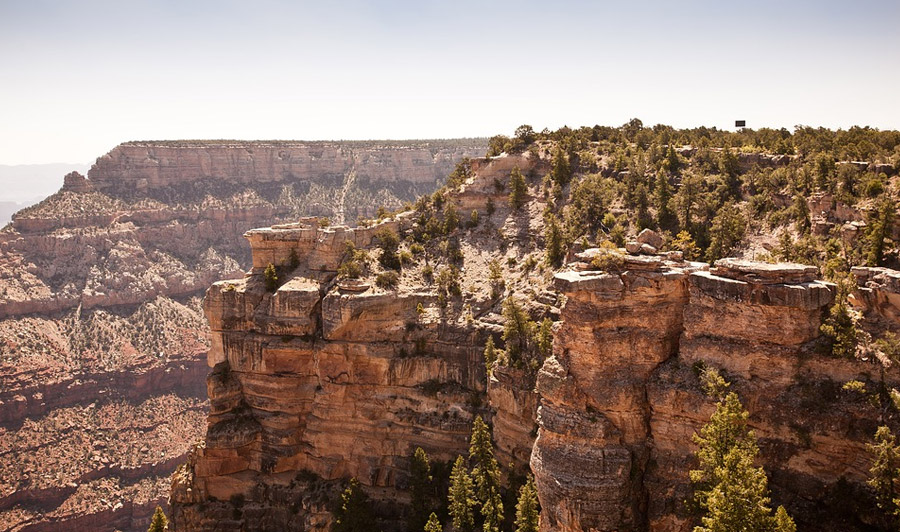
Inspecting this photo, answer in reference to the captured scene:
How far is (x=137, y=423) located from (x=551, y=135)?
89.7 meters

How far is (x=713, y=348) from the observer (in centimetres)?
3762

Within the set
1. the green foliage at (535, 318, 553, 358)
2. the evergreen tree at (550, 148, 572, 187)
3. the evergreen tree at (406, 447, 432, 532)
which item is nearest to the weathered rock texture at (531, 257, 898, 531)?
the green foliage at (535, 318, 553, 358)

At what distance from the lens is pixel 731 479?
105 feet

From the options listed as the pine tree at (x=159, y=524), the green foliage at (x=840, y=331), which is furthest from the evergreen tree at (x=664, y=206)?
the pine tree at (x=159, y=524)

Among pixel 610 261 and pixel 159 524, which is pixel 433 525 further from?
pixel 159 524

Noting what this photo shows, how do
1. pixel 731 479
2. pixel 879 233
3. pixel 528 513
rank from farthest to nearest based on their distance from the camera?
pixel 528 513
pixel 879 233
pixel 731 479

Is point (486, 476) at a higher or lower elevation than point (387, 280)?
lower

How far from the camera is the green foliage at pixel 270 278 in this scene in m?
67.3

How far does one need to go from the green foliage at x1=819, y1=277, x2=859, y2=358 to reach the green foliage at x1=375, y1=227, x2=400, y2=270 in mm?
44304

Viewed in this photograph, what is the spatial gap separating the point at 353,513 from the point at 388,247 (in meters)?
28.5

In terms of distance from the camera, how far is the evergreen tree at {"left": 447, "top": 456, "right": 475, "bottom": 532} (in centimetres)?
5247

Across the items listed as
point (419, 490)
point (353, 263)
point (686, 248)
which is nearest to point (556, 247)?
point (686, 248)

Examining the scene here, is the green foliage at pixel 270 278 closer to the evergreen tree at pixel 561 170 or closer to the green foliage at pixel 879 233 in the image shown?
the evergreen tree at pixel 561 170

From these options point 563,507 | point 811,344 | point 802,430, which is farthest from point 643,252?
point 563,507
